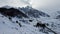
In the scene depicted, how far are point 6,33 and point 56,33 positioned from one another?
11.7m

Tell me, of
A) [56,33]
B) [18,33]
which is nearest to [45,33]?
[56,33]

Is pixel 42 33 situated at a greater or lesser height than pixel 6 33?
lesser

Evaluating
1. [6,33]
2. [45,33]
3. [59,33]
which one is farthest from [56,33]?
[6,33]

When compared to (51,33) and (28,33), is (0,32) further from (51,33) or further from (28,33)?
(51,33)

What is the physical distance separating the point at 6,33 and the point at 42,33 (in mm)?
8093

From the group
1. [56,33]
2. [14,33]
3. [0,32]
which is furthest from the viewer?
[56,33]

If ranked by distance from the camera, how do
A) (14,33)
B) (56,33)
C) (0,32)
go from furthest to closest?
1. (56,33)
2. (14,33)
3. (0,32)

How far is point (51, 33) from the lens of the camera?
91.5ft

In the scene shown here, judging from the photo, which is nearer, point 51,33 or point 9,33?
point 9,33

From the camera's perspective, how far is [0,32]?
19344mm

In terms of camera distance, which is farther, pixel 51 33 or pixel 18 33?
pixel 51 33

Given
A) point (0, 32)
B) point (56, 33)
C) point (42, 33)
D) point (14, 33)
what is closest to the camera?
point (0, 32)

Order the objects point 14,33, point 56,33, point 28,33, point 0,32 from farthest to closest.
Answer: point 56,33, point 28,33, point 14,33, point 0,32

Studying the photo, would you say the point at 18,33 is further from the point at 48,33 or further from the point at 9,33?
the point at 48,33
